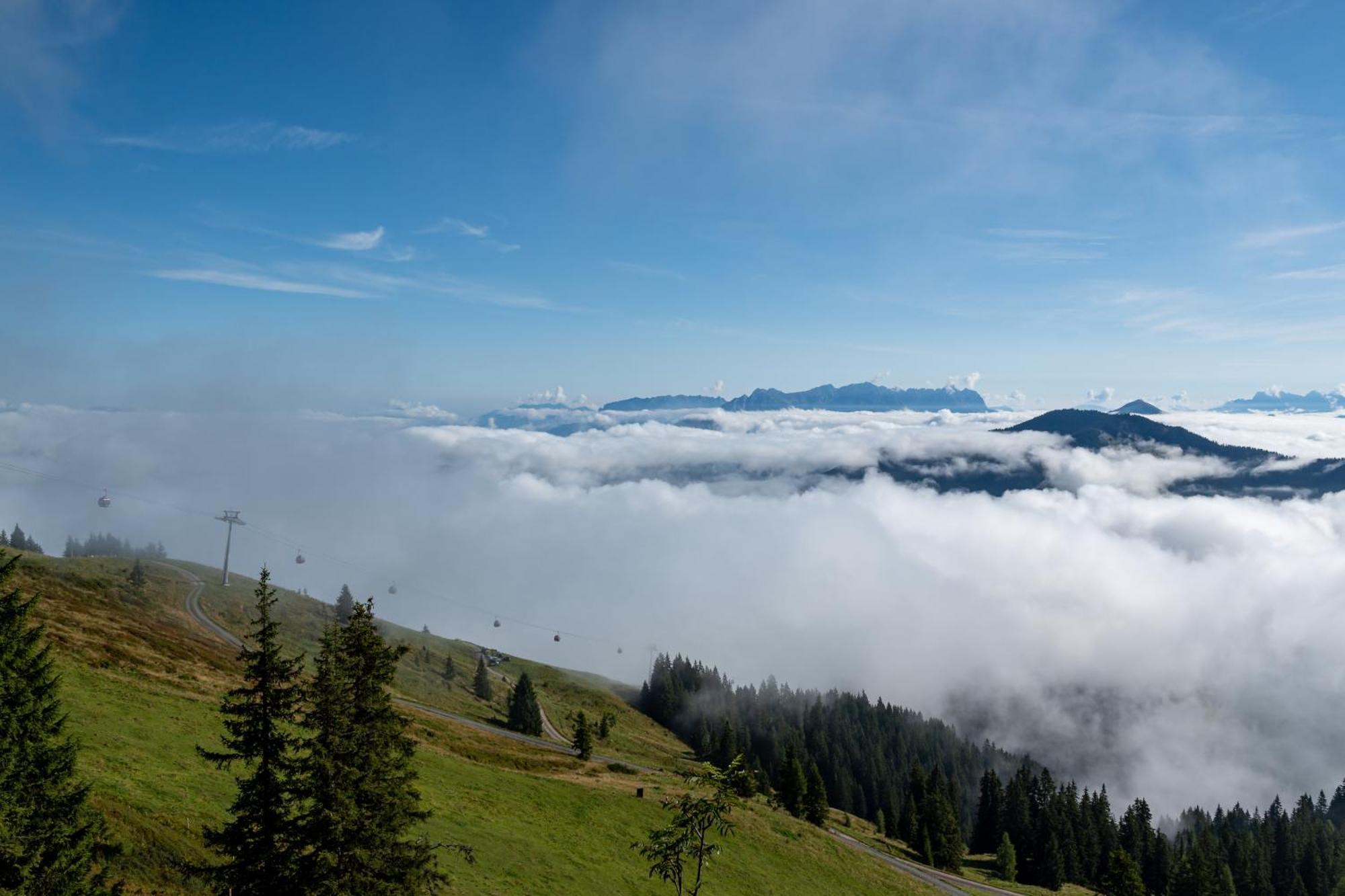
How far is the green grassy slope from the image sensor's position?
34.2 m

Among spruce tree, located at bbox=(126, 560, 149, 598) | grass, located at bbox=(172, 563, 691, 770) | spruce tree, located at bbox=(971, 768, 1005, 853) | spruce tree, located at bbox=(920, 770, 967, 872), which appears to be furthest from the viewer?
spruce tree, located at bbox=(971, 768, 1005, 853)

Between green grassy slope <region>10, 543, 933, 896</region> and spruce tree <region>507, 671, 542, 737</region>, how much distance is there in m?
20.3

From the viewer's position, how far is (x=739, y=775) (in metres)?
20.0

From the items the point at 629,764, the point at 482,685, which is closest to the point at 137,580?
the point at 482,685

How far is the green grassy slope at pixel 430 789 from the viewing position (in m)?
34.2

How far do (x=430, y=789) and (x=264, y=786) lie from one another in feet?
116

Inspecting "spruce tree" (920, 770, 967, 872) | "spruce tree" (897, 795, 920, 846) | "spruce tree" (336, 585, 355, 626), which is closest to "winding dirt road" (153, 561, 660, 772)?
"spruce tree" (336, 585, 355, 626)

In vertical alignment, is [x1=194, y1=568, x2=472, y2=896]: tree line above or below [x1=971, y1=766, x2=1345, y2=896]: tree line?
above

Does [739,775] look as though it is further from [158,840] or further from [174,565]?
[174,565]

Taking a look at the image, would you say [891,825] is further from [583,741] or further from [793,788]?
[583,741]

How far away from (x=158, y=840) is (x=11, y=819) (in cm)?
1200

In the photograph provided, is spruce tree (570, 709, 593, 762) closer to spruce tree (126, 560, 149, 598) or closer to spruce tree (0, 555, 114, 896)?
spruce tree (126, 560, 149, 598)

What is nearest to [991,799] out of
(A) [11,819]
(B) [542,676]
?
(B) [542,676]

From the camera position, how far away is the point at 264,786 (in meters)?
22.5
